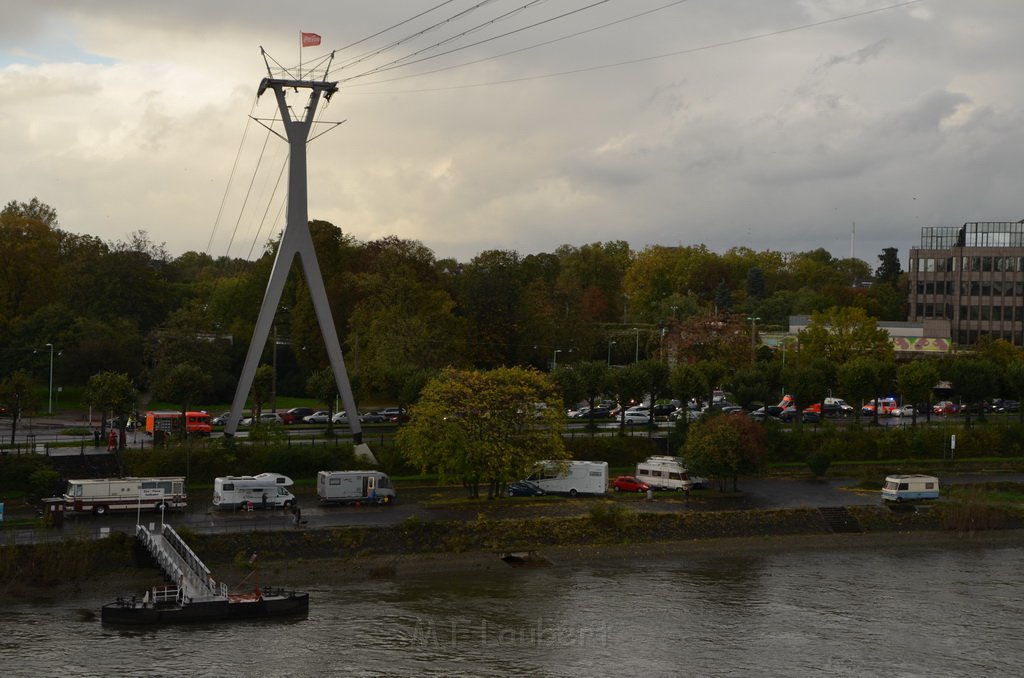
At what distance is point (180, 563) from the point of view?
33.3 metres

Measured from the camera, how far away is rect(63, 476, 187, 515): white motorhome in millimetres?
39031

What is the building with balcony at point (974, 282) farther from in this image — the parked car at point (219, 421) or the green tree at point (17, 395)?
the green tree at point (17, 395)

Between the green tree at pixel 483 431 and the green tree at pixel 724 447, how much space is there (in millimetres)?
5904

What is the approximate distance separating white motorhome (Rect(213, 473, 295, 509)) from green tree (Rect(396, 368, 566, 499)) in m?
5.51

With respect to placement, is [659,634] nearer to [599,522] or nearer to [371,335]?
[599,522]

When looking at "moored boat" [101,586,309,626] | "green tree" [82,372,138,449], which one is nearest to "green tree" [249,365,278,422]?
"green tree" [82,372,138,449]

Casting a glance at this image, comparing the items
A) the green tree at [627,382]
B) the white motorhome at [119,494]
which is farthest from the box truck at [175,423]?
the green tree at [627,382]

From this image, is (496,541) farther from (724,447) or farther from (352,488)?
(724,447)

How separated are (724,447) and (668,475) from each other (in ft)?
9.50

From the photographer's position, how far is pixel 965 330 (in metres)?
105

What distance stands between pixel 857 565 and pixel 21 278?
5469 cm

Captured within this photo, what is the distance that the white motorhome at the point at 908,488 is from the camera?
158 feet

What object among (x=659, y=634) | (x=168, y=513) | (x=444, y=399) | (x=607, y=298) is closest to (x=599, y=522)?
(x=444, y=399)

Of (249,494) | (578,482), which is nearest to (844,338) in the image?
(578,482)
